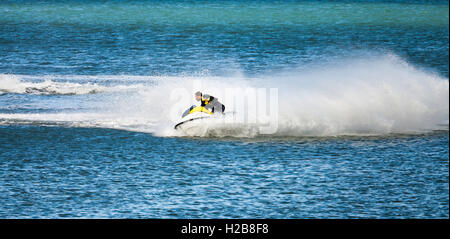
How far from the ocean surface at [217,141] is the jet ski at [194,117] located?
356 millimetres

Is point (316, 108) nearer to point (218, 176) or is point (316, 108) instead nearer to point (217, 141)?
point (217, 141)

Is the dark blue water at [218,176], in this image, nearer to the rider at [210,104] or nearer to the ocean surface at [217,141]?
the ocean surface at [217,141]

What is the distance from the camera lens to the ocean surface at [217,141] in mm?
21438

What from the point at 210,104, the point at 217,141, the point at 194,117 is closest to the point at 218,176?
the point at 217,141

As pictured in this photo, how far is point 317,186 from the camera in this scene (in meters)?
22.9

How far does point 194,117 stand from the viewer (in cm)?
2728

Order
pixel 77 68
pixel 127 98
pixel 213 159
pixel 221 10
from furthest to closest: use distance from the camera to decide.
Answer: pixel 221 10 < pixel 77 68 < pixel 127 98 < pixel 213 159

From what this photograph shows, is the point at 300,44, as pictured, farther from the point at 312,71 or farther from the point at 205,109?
the point at 205,109

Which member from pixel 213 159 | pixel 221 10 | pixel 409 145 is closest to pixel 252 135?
pixel 213 159

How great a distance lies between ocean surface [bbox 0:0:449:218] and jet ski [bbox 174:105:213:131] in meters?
0.36

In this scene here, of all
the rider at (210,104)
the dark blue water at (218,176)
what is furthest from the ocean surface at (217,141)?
the rider at (210,104)

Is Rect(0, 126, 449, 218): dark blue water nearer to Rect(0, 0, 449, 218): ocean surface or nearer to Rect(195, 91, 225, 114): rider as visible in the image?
Rect(0, 0, 449, 218): ocean surface

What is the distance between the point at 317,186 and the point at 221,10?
78.5 metres

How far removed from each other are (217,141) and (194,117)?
111 cm
